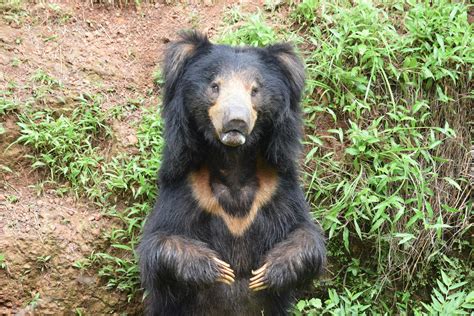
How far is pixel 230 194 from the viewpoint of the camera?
177 inches

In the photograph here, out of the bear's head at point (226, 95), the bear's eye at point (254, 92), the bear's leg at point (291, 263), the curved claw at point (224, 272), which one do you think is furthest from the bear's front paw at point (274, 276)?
the bear's eye at point (254, 92)

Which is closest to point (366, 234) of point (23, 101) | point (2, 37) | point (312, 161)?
point (312, 161)

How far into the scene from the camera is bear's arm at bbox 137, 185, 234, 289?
13.8 ft

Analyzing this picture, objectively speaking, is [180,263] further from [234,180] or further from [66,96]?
[66,96]

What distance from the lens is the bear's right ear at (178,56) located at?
446 centimetres

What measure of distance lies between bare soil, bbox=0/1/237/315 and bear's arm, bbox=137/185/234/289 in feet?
2.70

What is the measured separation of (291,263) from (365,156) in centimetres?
131

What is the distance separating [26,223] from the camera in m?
5.09

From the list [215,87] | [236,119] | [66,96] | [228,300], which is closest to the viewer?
[236,119]

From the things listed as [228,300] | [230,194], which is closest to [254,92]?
[230,194]

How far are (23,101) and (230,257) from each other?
6.71ft

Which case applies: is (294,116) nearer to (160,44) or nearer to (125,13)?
(160,44)

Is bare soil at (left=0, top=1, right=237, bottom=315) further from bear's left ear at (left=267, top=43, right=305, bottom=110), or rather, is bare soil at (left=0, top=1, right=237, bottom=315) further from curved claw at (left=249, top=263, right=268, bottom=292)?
bear's left ear at (left=267, top=43, right=305, bottom=110)

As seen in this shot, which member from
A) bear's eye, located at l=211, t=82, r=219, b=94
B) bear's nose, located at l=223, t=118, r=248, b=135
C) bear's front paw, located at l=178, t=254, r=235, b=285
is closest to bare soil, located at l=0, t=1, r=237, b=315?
bear's front paw, located at l=178, t=254, r=235, b=285
